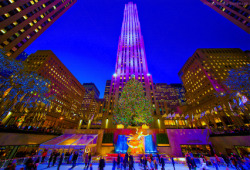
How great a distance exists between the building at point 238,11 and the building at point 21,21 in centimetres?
8516

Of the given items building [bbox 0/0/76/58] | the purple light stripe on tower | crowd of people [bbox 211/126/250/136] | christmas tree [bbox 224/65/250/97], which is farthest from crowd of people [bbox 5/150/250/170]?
building [bbox 0/0/76/58]

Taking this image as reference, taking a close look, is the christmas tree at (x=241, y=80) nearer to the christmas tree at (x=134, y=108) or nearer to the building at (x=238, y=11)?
the christmas tree at (x=134, y=108)

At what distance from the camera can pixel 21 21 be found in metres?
41.2

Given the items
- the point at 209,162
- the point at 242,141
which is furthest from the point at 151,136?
the point at 242,141

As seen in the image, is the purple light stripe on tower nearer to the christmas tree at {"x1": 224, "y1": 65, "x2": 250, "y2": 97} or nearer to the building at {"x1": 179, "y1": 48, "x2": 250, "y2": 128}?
the christmas tree at {"x1": 224, "y1": 65, "x2": 250, "y2": 97}

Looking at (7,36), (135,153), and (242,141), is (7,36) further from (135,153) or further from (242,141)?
(242,141)

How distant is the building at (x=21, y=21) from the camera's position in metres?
35.3

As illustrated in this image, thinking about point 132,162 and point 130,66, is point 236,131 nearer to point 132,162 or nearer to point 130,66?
point 132,162

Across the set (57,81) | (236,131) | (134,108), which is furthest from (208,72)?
(57,81)

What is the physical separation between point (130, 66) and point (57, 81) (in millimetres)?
52282

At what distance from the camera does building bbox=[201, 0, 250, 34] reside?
39.9 metres

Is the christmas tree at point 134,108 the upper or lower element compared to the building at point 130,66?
lower

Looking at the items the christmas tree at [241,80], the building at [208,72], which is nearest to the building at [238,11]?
the building at [208,72]

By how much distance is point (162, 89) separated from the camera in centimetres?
10662
